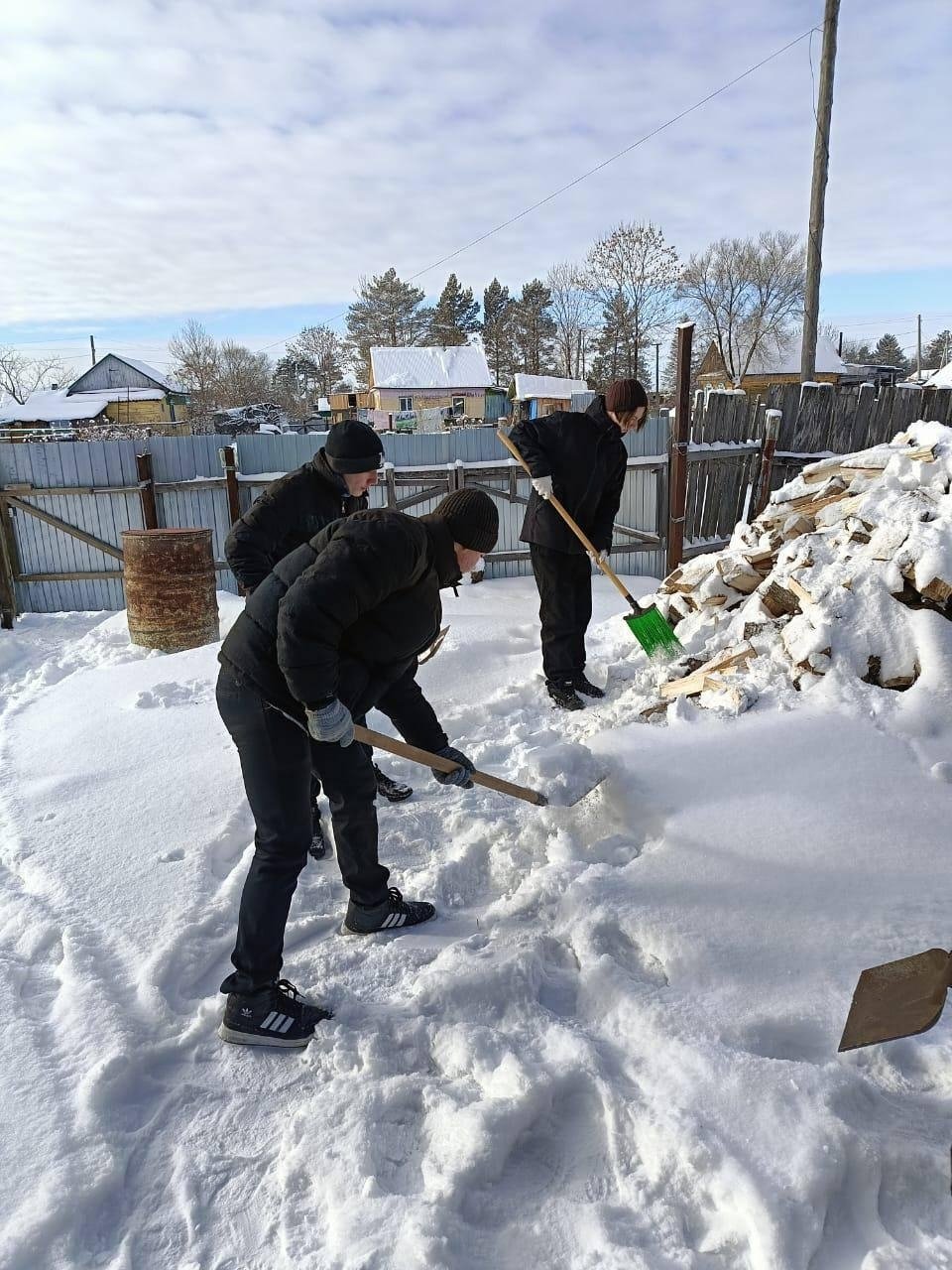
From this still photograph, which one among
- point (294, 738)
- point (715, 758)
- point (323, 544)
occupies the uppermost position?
point (323, 544)

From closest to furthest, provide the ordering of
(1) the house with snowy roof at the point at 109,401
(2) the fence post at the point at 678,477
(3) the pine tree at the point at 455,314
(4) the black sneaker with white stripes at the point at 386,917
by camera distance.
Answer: (4) the black sneaker with white stripes at the point at 386,917 < (2) the fence post at the point at 678,477 < (1) the house with snowy roof at the point at 109,401 < (3) the pine tree at the point at 455,314

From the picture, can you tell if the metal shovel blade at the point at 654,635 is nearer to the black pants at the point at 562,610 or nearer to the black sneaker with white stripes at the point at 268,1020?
the black pants at the point at 562,610

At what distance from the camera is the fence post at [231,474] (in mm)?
7734

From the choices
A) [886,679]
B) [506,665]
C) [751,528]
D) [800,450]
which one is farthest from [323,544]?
[800,450]

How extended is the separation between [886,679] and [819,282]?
9350 mm

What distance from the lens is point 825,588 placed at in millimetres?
3650

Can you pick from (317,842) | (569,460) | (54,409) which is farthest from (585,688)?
(54,409)

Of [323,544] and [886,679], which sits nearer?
[323,544]

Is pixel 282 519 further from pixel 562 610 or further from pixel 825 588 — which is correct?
pixel 825 588

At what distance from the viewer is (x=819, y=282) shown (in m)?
10.5

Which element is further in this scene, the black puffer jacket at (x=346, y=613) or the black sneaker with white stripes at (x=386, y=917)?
the black sneaker with white stripes at (x=386, y=917)

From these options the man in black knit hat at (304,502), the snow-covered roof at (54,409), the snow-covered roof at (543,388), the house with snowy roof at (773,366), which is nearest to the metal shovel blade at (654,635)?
the man in black knit hat at (304,502)

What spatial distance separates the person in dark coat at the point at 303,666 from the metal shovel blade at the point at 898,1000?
1341 millimetres

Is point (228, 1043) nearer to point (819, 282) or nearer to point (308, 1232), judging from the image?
point (308, 1232)
